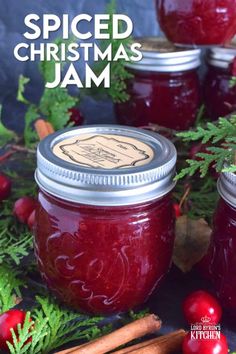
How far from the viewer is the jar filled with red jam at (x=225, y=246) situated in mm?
638

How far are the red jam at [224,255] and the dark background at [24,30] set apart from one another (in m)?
0.59

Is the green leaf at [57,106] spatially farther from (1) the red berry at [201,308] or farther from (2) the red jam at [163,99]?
(1) the red berry at [201,308]

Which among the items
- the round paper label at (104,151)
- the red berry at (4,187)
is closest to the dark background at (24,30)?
the red berry at (4,187)

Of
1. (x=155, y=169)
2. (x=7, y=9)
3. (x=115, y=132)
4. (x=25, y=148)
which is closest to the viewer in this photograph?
(x=155, y=169)

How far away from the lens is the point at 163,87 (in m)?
0.96

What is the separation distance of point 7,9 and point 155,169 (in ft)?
2.24

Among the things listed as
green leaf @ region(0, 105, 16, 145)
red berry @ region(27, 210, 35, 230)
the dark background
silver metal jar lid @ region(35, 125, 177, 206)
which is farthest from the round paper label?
the dark background

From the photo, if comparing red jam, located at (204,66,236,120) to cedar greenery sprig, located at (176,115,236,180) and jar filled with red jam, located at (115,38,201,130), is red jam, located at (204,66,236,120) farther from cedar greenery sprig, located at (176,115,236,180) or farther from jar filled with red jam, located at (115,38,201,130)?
cedar greenery sprig, located at (176,115,236,180)

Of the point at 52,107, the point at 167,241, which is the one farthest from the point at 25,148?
the point at 167,241

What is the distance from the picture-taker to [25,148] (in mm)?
919

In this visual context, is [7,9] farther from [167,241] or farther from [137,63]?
[167,241]

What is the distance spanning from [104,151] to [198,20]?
27cm

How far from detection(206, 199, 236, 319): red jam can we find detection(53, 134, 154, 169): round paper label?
0.31 ft

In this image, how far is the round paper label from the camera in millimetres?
657
